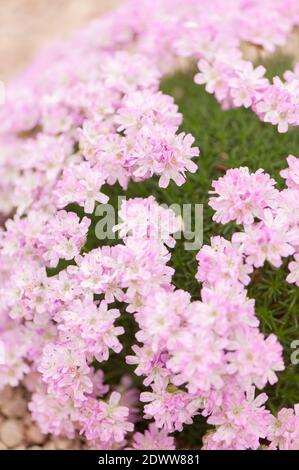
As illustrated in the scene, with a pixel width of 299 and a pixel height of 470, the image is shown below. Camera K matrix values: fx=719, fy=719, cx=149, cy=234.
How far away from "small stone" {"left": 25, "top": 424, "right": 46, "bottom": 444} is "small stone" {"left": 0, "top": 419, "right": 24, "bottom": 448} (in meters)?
0.02

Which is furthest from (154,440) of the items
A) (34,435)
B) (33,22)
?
(33,22)

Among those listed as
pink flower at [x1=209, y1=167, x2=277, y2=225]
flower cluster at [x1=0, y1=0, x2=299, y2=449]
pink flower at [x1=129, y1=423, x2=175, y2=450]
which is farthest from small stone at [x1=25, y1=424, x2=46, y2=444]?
pink flower at [x1=209, y1=167, x2=277, y2=225]

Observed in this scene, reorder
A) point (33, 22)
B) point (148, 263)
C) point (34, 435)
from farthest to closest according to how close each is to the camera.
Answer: point (33, 22), point (34, 435), point (148, 263)

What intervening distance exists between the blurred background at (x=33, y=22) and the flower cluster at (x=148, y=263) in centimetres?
258

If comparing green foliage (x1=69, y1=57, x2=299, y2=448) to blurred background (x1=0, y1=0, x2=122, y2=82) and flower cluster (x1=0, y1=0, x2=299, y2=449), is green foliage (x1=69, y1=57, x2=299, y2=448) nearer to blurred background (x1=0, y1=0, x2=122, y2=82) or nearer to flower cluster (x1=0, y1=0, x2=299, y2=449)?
flower cluster (x1=0, y1=0, x2=299, y2=449)

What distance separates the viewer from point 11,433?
2.96 m

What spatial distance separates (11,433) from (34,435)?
95 mm

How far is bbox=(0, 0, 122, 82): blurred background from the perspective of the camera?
5668 mm

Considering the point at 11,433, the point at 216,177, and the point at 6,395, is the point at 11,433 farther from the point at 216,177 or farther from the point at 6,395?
the point at 216,177

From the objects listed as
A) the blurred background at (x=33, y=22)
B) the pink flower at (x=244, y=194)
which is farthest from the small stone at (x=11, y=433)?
the blurred background at (x=33, y=22)

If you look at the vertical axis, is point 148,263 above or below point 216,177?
above

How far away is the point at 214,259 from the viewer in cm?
206

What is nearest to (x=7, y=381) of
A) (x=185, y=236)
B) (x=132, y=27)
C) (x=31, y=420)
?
(x=31, y=420)
